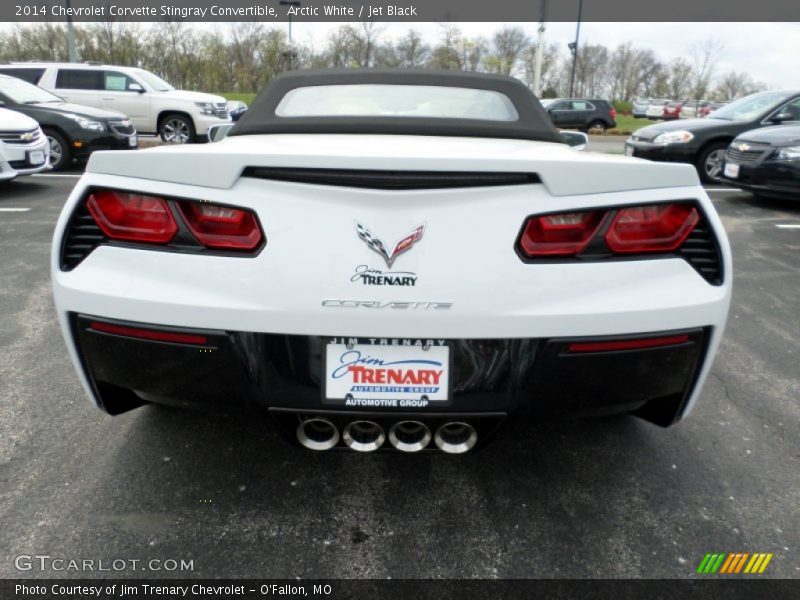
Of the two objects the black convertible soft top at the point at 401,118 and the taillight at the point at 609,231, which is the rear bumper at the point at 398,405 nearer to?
the taillight at the point at 609,231

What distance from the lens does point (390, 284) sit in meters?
1.61

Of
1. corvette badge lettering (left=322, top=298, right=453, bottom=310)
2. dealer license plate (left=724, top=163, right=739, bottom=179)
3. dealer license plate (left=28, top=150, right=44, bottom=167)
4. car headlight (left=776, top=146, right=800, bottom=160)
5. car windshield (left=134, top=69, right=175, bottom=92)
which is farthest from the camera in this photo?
car windshield (left=134, top=69, right=175, bottom=92)

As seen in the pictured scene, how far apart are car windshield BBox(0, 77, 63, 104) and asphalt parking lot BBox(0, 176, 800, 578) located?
831 cm

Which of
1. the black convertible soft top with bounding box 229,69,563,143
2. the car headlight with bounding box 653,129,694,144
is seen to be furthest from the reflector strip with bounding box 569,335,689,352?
the car headlight with bounding box 653,129,694,144

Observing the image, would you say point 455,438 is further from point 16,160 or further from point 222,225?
point 16,160

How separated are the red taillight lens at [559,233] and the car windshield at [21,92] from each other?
10.2 m

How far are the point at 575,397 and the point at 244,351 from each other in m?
0.93

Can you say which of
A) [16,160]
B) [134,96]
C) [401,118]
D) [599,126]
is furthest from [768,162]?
[599,126]

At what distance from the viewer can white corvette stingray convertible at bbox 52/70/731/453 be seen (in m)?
1.62

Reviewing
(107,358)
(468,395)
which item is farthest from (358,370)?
(107,358)

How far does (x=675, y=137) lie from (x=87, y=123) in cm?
904

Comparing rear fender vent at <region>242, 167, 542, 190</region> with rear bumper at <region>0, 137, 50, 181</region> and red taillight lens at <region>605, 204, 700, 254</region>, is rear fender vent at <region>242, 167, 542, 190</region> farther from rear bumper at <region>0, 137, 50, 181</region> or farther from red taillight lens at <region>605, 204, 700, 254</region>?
rear bumper at <region>0, 137, 50, 181</region>

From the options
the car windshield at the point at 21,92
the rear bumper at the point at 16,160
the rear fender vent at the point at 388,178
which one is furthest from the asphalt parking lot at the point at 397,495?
the car windshield at the point at 21,92

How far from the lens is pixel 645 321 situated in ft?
5.54
